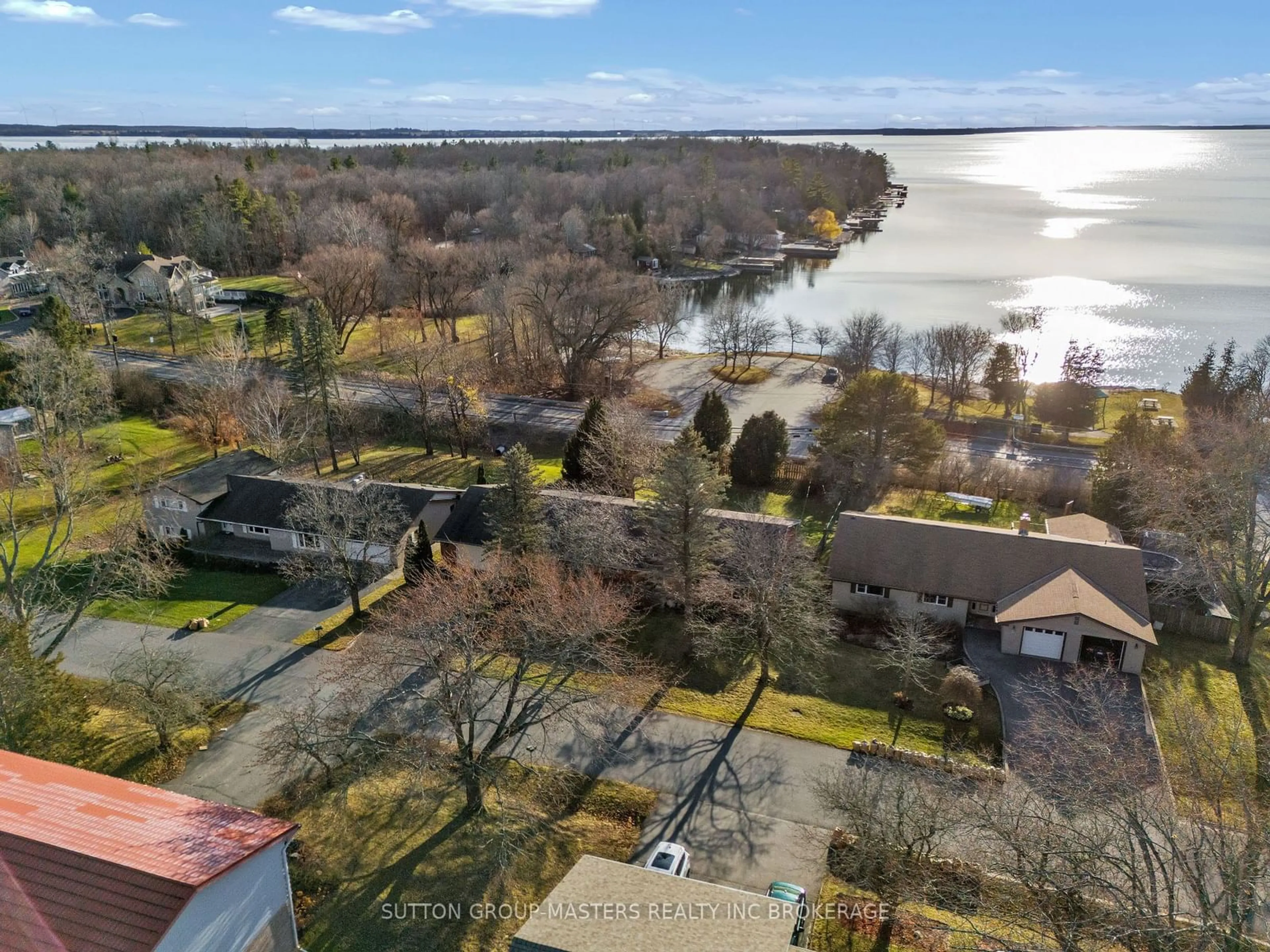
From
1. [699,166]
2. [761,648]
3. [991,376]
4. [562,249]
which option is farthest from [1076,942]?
[699,166]

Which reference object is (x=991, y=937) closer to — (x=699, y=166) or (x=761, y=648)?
(x=761, y=648)

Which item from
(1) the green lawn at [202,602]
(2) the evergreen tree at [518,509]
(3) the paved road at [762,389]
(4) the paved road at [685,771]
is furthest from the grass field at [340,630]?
(3) the paved road at [762,389]

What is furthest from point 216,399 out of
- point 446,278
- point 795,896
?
point 795,896

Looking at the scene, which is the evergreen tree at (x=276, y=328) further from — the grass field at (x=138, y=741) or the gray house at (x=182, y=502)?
the grass field at (x=138, y=741)

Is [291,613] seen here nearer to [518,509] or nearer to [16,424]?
[518,509]

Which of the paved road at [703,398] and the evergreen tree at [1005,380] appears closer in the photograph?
the paved road at [703,398]
